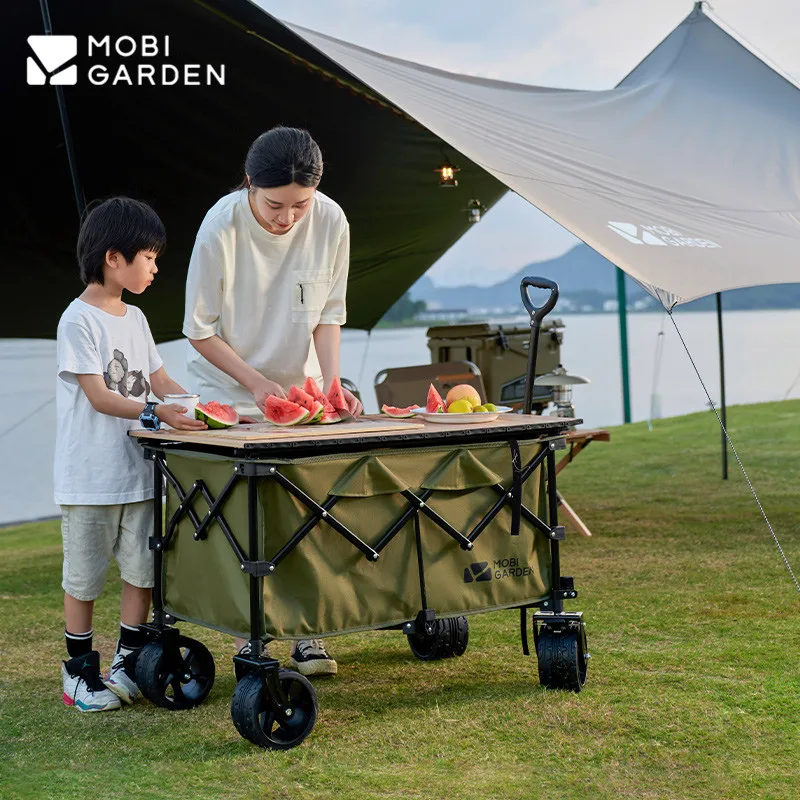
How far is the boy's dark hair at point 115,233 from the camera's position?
3.02 meters

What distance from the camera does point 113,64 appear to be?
4.71 metres

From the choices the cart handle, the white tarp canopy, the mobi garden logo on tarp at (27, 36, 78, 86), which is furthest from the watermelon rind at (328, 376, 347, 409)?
the mobi garden logo on tarp at (27, 36, 78, 86)

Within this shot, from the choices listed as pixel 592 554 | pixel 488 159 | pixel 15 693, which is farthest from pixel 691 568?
pixel 15 693

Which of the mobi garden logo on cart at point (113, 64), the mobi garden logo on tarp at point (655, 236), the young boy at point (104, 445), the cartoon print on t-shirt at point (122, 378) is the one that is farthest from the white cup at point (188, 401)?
the mobi garden logo on cart at point (113, 64)

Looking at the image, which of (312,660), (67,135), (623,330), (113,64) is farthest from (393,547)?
(623,330)

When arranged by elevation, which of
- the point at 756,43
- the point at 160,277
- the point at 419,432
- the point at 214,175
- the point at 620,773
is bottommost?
the point at 620,773

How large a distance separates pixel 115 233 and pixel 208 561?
34.4 inches

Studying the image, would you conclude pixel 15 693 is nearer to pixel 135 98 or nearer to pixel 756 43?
A: pixel 135 98

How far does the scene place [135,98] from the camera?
4.88 m

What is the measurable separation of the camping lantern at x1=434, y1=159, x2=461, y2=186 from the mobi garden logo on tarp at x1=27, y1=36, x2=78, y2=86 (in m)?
2.00

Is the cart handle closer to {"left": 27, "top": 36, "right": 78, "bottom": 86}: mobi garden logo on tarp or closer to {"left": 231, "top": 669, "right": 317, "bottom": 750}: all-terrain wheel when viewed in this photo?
{"left": 231, "top": 669, "right": 317, "bottom": 750}: all-terrain wheel

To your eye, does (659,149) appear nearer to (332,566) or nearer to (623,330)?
(332,566)

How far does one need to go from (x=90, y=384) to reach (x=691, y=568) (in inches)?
111

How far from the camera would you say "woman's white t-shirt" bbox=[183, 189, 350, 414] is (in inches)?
121
